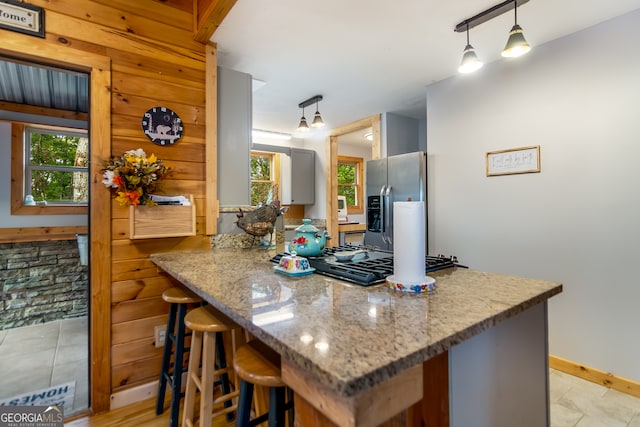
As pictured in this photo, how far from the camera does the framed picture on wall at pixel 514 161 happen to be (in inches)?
96.5

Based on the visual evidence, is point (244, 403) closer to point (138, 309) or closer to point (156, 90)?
point (138, 309)

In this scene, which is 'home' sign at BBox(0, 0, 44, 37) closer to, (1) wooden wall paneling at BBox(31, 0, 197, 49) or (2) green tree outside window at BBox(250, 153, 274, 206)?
(1) wooden wall paneling at BBox(31, 0, 197, 49)

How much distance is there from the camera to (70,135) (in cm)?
353

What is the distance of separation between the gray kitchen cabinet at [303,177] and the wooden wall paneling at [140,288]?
3.04 meters

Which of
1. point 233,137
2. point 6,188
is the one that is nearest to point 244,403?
point 233,137

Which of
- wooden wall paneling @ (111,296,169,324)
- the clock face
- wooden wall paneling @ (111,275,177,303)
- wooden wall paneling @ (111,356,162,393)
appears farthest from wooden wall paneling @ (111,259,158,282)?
the clock face

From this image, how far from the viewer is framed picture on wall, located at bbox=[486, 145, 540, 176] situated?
245 centimetres

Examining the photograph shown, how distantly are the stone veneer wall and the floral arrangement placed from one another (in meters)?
2.23

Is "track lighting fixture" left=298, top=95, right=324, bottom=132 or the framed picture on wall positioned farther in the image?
"track lighting fixture" left=298, top=95, right=324, bottom=132

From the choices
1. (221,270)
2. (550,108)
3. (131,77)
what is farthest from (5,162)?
(550,108)

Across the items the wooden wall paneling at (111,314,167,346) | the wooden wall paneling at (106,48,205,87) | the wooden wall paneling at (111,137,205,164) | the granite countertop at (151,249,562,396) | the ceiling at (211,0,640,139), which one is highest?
the ceiling at (211,0,640,139)

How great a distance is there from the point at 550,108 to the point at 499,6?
36.4 inches

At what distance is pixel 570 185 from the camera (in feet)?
7.48

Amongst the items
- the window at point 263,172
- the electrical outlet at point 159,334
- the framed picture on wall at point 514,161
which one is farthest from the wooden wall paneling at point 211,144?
the window at point 263,172
